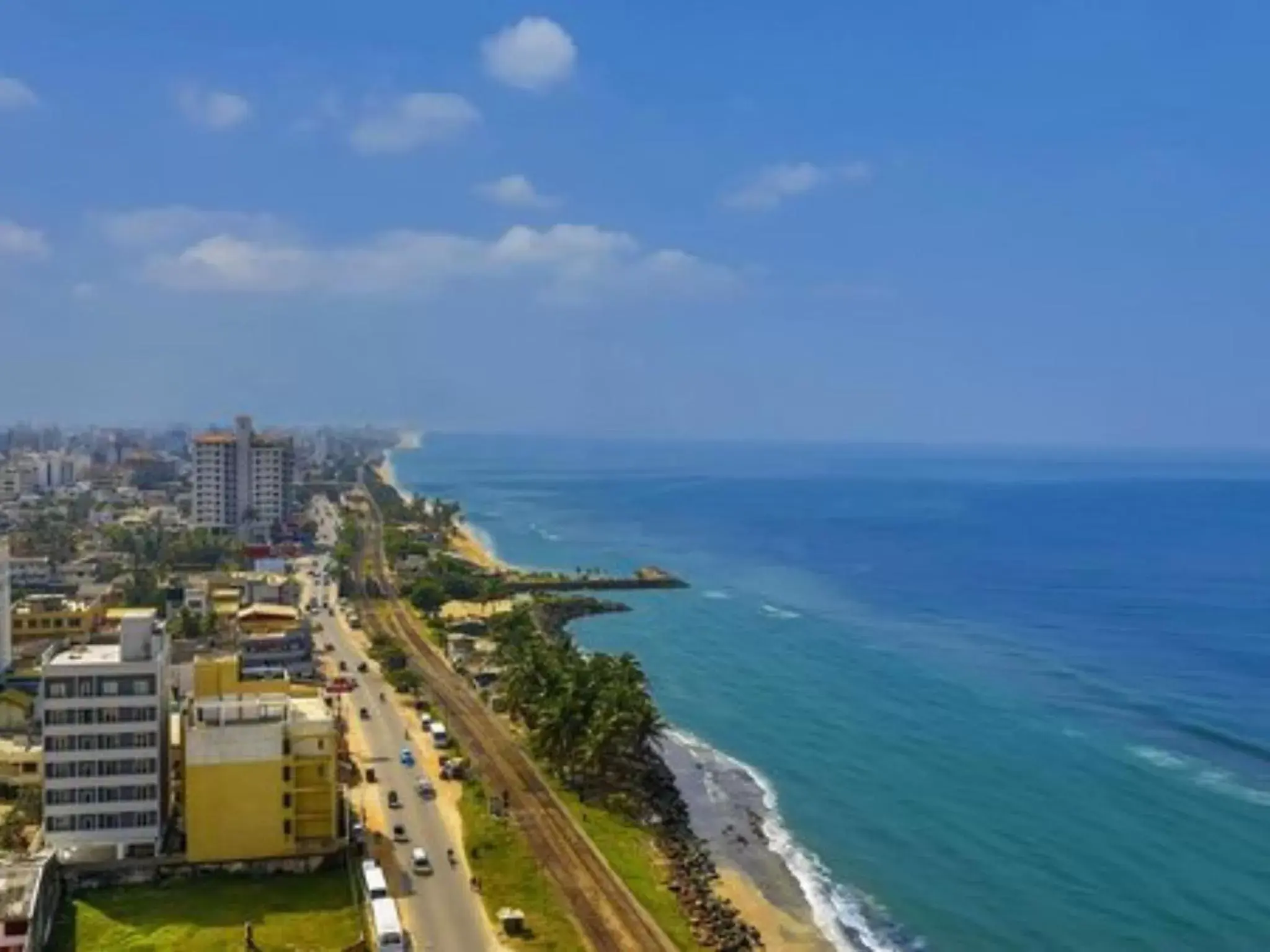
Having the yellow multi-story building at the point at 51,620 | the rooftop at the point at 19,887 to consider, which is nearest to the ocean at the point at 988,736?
the rooftop at the point at 19,887

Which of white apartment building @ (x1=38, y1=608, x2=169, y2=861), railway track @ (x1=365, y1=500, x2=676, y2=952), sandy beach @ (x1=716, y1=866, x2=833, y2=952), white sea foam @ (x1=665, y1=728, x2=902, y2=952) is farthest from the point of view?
white sea foam @ (x1=665, y1=728, x2=902, y2=952)

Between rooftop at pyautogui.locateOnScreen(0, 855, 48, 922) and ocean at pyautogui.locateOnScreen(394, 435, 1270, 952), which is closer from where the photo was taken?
rooftop at pyautogui.locateOnScreen(0, 855, 48, 922)

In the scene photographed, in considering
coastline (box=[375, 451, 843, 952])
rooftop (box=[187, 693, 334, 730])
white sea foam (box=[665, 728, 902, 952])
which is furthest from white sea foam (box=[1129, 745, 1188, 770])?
rooftop (box=[187, 693, 334, 730])

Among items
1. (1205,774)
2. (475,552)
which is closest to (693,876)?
(1205,774)

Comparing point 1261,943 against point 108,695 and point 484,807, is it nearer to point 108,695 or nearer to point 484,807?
point 484,807

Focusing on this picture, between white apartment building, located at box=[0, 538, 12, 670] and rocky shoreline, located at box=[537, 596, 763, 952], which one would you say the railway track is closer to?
rocky shoreline, located at box=[537, 596, 763, 952]

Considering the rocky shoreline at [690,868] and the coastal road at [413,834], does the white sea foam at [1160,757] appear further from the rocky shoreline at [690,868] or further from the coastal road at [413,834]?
the coastal road at [413,834]

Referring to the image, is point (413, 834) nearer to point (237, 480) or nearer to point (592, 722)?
point (592, 722)
